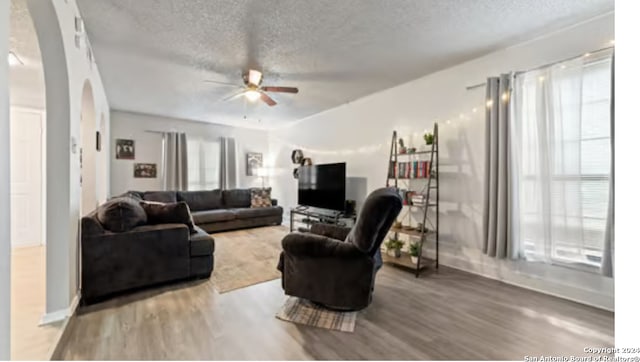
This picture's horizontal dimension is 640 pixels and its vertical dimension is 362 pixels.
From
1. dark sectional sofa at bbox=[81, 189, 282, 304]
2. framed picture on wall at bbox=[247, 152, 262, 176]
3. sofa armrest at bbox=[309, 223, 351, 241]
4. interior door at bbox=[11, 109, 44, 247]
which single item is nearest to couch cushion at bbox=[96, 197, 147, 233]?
dark sectional sofa at bbox=[81, 189, 282, 304]

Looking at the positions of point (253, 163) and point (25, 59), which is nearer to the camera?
point (25, 59)

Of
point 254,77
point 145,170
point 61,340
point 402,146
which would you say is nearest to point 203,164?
point 145,170

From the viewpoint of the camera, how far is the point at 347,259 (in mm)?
2248

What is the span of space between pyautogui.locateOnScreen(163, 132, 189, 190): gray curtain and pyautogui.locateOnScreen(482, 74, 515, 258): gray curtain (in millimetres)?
5943

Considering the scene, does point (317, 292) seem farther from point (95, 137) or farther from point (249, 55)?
point (95, 137)

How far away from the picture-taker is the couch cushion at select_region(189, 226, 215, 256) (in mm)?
2975

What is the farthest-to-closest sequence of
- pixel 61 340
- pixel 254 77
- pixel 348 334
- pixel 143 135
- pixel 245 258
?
1. pixel 143 135
2. pixel 245 258
3. pixel 254 77
4. pixel 348 334
5. pixel 61 340

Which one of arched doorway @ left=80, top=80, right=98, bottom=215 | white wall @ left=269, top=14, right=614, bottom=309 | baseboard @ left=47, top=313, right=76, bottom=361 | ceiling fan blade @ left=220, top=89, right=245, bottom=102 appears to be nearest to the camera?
baseboard @ left=47, top=313, right=76, bottom=361

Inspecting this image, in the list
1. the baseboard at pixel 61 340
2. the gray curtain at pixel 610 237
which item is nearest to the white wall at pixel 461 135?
the gray curtain at pixel 610 237

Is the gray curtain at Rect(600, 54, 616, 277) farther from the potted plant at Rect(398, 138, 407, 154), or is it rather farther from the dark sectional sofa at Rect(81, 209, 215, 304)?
the dark sectional sofa at Rect(81, 209, 215, 304)

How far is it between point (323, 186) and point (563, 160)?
334 centimetres

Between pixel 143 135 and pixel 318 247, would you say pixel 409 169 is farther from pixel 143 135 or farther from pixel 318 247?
pixel 143 135

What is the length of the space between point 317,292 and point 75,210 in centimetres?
214
